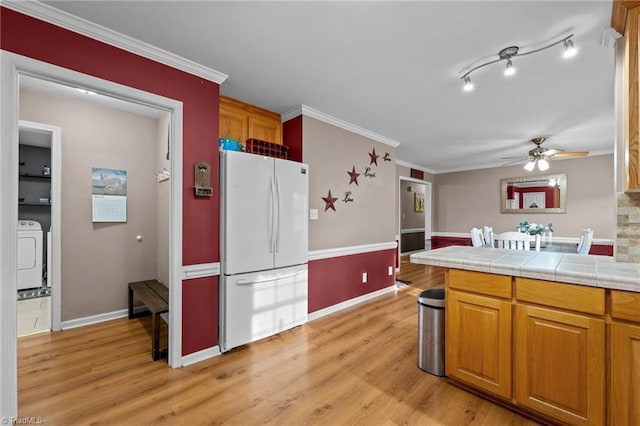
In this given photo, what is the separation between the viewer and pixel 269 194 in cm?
272

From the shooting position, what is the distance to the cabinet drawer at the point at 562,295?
4.69 feet

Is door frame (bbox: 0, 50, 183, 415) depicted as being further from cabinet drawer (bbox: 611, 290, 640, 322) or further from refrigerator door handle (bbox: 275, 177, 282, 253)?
cabinet drawer (bbox: 611, 290, 640, 322)

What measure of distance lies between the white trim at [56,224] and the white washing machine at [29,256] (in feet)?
4.94

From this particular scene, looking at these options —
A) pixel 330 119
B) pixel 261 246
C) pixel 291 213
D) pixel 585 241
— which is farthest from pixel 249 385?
pixel 585 241

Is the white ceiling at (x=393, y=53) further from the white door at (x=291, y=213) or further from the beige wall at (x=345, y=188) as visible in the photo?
the white door at (x=291, y=213)

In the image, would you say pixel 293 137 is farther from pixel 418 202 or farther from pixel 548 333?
pixel 418 202

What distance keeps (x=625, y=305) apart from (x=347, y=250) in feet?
8.73

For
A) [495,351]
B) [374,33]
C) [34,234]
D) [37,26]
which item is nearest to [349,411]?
[495,351]

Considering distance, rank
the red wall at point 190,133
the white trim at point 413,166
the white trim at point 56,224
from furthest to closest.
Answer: the white trim at point 413,166 → the white trim at point 56,224 → the red wall at point 190,133

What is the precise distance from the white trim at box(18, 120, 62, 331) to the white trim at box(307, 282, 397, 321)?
2.67 meters

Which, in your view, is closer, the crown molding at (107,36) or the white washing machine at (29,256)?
the crown molding at (107,36)

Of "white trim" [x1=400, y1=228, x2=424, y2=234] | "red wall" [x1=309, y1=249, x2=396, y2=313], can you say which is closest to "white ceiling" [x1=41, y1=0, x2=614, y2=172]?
"red wall" [x1=309, y1=249, x2=396, y2=313]

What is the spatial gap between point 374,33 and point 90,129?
330cm

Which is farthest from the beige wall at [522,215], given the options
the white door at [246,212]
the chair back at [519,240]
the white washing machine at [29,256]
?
the white washing machine at [29,256]
